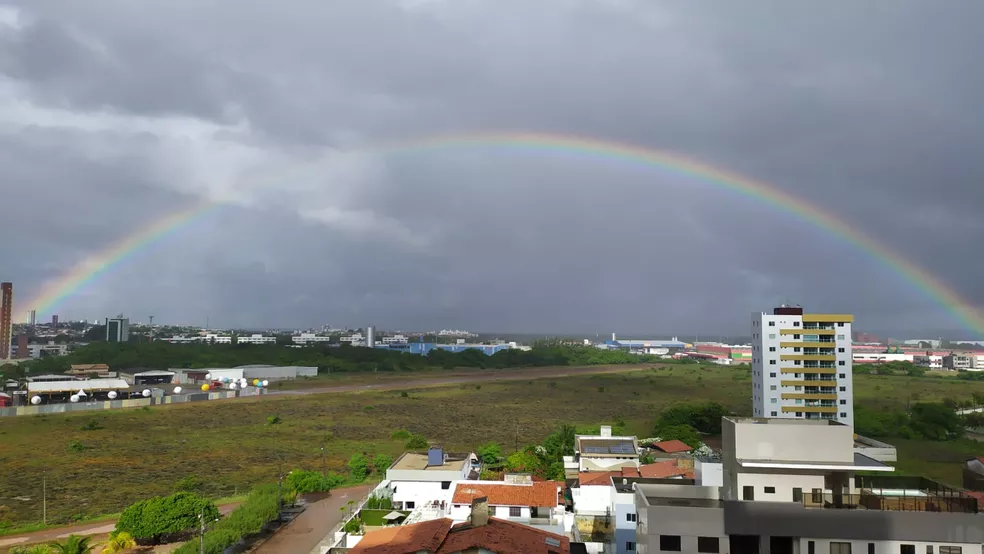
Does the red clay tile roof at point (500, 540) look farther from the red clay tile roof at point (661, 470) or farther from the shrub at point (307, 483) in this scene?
the shrub at point (307, 483)

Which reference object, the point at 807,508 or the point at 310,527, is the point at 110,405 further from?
the point at 807,508

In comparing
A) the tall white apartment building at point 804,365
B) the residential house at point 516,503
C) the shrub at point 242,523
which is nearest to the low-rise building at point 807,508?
the residential house at point 516,503

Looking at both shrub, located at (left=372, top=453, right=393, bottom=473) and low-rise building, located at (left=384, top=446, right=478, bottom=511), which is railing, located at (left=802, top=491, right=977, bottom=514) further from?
shrub, located at (left=372, top=453, right=393, bottom=473)

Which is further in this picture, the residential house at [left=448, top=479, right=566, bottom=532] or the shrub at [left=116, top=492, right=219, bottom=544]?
the shrub at [left=116, top=492, right=219, bottom=544]

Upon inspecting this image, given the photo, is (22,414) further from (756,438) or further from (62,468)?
(756,438)

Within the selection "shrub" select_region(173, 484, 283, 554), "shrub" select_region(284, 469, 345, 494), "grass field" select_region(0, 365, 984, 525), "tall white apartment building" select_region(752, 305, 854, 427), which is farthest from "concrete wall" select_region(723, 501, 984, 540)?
"tall white apartment building" select_region(752, 305, 854, 427)

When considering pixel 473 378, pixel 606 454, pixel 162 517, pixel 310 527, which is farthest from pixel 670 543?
pixel 473 378

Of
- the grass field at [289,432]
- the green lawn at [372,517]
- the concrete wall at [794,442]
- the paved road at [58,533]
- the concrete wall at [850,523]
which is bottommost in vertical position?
the grass field at [289,432]
